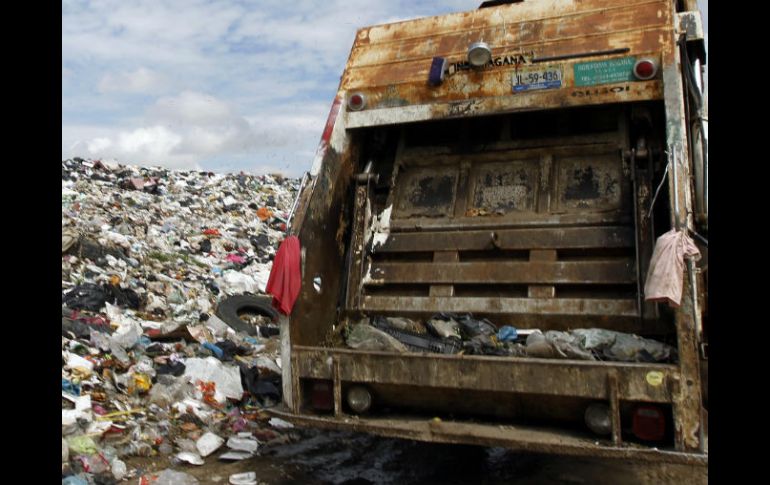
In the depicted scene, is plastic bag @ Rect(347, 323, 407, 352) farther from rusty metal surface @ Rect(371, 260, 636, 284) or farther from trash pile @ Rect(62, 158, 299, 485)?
trash pile @ Rect(62, 158, 299, 485)

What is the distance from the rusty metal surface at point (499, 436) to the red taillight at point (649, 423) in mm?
63

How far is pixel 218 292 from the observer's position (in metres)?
7.10

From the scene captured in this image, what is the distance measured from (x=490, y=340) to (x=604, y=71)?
1.47 meters

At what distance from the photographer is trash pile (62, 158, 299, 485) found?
383 cm

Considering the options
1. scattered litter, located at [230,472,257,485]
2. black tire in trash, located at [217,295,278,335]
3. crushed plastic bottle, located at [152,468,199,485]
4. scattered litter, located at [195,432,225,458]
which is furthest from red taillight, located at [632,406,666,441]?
black tire in trash, located at [217,295,278,335]

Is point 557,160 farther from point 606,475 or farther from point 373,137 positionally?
point 606,475

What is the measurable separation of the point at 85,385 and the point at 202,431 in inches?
31.5

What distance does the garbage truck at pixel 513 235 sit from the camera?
9.28ft

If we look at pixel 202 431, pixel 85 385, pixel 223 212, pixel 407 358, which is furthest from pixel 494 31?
pixel 223 212

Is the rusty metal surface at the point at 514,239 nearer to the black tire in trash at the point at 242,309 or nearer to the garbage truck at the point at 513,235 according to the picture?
the garbage truck at the point at 513,235

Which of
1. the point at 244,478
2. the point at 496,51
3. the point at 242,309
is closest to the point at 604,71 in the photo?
the point at 496,51

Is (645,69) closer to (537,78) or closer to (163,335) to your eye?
(537,78)

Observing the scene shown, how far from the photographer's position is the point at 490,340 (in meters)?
3.43

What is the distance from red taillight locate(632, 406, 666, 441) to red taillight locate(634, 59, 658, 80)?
164cm
